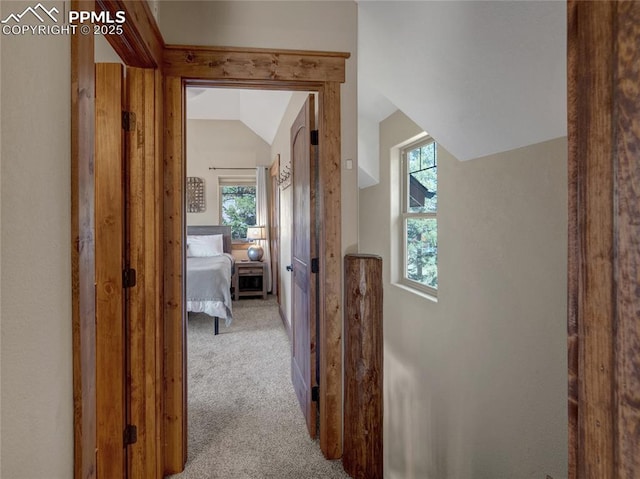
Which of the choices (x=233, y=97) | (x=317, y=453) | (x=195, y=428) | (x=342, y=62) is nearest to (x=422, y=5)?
(x=342, y=62)

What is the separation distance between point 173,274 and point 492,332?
194 centimetres

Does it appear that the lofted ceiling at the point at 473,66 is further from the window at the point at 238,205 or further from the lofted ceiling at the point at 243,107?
the window at the point at 238,205

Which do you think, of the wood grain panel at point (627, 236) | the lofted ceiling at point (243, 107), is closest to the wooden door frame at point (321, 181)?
the wood grain panel at point (627, 236)

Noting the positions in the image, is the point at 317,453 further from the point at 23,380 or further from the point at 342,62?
the point at 342,62

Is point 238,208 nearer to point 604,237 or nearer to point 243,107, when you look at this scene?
point 243,107

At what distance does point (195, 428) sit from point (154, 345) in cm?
89

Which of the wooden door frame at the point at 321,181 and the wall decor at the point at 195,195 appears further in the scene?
the wall decor at the point at 195,195

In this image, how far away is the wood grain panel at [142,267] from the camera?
1762 millimetres

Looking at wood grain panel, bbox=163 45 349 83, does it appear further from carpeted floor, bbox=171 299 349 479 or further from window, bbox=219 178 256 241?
window, bbox=219 178 256 241

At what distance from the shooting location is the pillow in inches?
242

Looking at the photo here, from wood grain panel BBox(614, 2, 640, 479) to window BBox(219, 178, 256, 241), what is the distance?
703 cm

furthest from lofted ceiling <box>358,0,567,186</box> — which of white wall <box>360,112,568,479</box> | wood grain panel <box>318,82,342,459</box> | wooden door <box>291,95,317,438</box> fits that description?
wooden door <box>291,95,317,438</box>

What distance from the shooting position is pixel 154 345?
1800 mm

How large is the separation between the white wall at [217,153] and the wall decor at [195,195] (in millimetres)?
77
